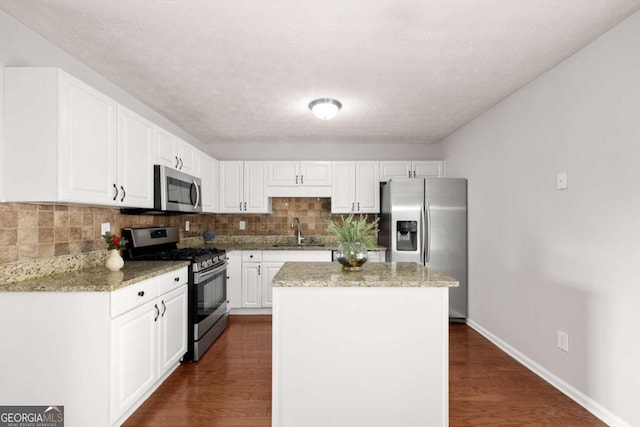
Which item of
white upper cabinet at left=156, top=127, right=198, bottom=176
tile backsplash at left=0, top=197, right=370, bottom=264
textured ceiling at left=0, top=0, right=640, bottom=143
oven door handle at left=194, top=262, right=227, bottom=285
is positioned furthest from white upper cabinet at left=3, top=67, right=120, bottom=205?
oven door handle at left=194, top=262, right=227, bottom=285

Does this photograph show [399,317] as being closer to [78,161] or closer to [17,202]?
[78,161]

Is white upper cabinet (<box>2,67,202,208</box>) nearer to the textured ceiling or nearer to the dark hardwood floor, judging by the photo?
the textured ceiling

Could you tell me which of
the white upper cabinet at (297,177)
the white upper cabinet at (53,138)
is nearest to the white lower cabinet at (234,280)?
the white upper cabinet at (297,177)

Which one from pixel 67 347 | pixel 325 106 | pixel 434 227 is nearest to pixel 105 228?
pixel 67 347

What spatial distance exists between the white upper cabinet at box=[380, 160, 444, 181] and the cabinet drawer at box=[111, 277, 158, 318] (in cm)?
322

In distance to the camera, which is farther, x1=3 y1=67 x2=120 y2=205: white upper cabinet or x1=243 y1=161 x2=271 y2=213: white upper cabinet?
x1=243 y1=161 x2=271 y2=213: white upper cabinet

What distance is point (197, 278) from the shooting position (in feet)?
9.48

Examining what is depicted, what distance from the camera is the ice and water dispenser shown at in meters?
3.91

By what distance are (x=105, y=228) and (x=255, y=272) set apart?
1906 mm

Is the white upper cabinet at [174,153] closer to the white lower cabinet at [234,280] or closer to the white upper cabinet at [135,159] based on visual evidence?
the white upper cabinet at [135,159]

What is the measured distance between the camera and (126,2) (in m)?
1.69

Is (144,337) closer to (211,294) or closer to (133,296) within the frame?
(133,296)

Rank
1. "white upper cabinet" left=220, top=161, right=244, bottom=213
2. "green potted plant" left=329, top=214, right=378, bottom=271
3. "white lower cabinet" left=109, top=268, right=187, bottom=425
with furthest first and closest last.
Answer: "white upper cabinet" left=220, top=161, right=244, bottom=213, "green potted plant" left=329, top=214, right=378, bottom=271, "white lower cabinet" left=109, top=268, right=187, bottom=425

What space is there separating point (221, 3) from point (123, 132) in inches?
49.4
